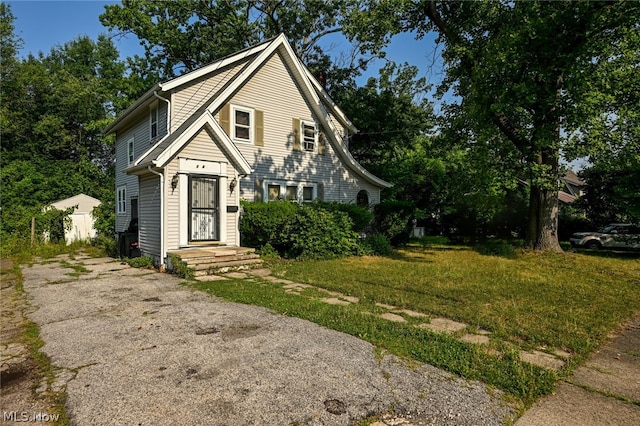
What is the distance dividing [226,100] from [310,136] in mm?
4229

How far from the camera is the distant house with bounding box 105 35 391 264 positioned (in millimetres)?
10445

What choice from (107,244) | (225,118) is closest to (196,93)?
(225,118)

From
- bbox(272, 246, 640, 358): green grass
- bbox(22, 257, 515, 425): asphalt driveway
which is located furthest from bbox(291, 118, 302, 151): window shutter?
bbox(22, 257, 515, 425): asphalt driveway

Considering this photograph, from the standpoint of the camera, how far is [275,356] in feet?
12.8

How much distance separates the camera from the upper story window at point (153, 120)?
13723mm

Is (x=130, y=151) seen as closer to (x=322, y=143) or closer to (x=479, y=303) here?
(x=322, y=143)

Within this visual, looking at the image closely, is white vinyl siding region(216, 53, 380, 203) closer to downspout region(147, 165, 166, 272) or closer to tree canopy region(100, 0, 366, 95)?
downspout region(147, 165, 166, 272)

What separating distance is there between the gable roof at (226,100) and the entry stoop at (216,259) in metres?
2.61

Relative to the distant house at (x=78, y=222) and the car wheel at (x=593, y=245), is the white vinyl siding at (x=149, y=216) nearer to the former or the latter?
the distant house at (x=78, y=222)

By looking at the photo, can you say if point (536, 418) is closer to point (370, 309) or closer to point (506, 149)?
point (370, 309)

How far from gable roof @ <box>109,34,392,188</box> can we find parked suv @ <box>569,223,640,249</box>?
417 inches

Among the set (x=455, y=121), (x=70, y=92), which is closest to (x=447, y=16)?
(x=455, y=121)

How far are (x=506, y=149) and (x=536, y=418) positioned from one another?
1297cm

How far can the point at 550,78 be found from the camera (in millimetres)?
11906
